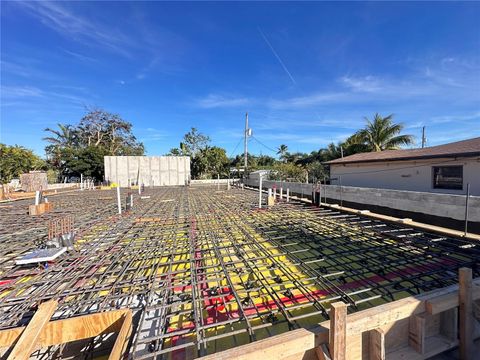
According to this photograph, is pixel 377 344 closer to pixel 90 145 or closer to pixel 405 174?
pixel 405 174

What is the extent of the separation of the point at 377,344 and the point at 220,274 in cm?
197

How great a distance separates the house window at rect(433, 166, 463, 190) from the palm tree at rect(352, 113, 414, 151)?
372 inches

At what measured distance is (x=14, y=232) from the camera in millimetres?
5312

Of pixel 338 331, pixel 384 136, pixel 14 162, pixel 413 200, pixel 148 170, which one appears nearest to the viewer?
pixel 338 331

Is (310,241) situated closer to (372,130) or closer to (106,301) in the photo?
(106,301)

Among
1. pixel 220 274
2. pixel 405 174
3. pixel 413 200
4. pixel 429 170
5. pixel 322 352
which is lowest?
pixel 220 274

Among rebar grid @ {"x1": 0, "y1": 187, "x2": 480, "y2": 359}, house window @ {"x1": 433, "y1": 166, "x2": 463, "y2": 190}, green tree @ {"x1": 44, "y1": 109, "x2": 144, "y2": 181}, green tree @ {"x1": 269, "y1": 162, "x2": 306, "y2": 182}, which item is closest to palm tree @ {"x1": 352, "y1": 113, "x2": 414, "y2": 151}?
green tree @ {"x1": 269, "y1": 162, "x2": 306, "y2": 182}

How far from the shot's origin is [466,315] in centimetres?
197

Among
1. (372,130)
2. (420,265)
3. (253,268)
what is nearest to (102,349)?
(253,268)

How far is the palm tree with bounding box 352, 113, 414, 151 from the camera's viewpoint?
1630cm

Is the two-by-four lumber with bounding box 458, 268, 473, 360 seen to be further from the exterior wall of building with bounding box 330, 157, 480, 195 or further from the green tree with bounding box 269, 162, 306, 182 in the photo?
the green tree with bounding box 269, 162, 306, 182

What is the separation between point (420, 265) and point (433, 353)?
1803 mm

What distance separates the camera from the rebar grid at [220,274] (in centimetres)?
228

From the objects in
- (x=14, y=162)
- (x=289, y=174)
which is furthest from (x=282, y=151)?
(x=14, y=162)
